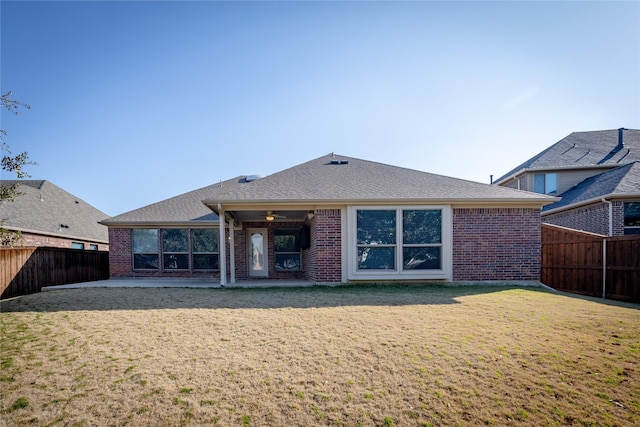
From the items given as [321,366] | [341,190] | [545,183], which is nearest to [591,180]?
[545,183]

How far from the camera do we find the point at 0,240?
7.39 metres

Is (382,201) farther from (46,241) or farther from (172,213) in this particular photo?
(46,241)

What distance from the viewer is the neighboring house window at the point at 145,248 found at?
12680 mm

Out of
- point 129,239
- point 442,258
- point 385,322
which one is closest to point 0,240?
point 129,239

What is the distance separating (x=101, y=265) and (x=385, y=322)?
519 inches

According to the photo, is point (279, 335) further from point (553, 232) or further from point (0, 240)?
point (553, 232)

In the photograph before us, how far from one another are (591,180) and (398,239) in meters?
13.3

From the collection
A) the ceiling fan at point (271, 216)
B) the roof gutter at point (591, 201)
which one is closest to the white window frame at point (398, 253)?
the ceiling fan at point (271, 216)

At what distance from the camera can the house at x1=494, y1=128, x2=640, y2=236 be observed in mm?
11742

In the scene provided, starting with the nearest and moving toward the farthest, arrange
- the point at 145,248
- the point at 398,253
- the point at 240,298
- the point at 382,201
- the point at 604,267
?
the point at 240,298, the point at 604,267, the point at 382,201, the point at 398,253, the point at 145,248

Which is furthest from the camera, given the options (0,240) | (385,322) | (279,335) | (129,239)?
(129,239)

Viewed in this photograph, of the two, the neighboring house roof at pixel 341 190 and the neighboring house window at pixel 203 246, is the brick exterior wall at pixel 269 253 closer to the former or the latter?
the neighboring house window at pixel 203 246

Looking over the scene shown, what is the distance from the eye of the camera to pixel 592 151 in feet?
58.3

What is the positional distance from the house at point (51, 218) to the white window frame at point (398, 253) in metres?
12.6
